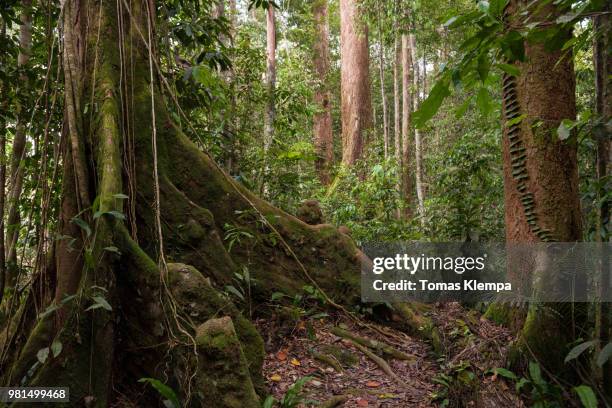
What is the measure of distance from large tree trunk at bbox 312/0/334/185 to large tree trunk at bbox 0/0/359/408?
396 inches

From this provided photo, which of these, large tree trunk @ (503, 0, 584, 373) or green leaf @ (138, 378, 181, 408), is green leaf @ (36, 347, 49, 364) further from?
large tree trunk @ (503, 0, 584, 373)

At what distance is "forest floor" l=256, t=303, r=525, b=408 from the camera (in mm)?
3920

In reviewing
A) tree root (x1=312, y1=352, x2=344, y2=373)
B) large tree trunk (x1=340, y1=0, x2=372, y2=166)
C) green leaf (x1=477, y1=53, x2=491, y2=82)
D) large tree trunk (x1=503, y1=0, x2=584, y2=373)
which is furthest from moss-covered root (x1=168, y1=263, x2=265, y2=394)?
large tree trunk (x1=340, y1=0, x2=372, y2=166)

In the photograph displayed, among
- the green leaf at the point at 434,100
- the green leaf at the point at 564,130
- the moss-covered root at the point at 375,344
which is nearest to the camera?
the green leaf at the point at 434,100

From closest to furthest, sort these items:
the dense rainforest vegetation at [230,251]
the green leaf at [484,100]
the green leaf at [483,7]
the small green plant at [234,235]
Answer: the green leaf at [483,7]
the green leaf at [484,100]
the dense rainforest vegetation at [230,251]
the small green plant at [234,235]

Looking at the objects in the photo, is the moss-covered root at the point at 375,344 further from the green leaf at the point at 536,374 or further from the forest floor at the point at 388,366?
the green leaf at the point at 536,374

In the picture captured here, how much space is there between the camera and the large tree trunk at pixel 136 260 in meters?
3.05

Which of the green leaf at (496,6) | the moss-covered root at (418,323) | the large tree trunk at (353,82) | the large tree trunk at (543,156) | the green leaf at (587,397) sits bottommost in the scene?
the green leaf at (587,397)

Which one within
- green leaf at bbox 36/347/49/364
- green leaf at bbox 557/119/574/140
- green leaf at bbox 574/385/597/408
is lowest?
green leaf at bbox 574/385/597/408

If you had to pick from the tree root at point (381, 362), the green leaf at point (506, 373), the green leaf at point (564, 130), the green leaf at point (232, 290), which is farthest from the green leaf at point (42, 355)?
the green leaf at point (506, 373)

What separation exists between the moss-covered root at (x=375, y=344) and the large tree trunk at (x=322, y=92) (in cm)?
982

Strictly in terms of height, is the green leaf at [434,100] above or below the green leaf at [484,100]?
below

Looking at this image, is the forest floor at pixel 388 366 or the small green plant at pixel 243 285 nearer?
the forest floor at pixel 388 366

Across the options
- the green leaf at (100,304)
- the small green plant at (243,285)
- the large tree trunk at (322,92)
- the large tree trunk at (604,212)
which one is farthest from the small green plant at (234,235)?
the large tree trunk at (322,92)
